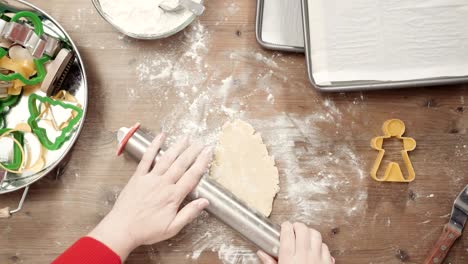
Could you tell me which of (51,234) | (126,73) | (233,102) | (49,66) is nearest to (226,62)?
(233,102)

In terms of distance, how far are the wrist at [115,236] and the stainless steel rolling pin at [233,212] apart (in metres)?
0.12

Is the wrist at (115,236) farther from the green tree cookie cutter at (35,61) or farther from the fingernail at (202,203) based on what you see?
the green tree cookie cutter at (35,61)

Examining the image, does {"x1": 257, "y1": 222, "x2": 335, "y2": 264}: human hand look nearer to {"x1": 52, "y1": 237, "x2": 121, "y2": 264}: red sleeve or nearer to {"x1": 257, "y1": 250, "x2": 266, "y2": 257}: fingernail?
{"x1": 257, "y1": 250, "x2": 266, "y2": 257}: fingernail

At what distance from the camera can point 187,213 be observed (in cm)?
81

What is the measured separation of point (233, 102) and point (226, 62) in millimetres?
78

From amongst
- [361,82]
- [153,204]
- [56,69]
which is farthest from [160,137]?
[361,82]

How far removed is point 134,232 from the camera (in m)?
0.80

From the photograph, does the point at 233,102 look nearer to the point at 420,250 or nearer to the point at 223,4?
the point at 223,4

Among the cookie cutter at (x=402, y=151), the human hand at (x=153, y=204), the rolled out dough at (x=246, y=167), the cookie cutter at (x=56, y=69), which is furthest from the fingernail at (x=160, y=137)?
the cookie cutter at (x=402, y=151)

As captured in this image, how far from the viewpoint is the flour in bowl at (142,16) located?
865 millimetres

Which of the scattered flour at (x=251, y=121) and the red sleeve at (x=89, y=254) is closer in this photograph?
the red sleeve at (x=89, y=254)

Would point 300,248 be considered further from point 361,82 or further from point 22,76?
point 22,76

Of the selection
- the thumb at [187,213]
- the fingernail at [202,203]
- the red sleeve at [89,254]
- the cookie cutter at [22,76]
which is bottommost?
the red sleeve at [89,254]

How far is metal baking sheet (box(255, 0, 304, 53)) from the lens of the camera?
891 millimetres
